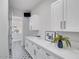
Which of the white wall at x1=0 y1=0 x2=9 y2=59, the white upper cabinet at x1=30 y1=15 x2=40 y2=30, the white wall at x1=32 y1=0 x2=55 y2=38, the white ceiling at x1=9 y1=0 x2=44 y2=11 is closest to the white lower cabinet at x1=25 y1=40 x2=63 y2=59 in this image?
the white wall at x1=0 y1=0 x2=9 y2=59

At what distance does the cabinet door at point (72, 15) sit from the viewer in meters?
1.75

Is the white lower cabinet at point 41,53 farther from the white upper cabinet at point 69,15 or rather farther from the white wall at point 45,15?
the white wall at point 45,15

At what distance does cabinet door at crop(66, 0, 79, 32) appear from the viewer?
5.75 feet

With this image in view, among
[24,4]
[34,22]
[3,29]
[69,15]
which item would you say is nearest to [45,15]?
[34,22]

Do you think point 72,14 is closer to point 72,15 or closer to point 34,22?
point 72,15

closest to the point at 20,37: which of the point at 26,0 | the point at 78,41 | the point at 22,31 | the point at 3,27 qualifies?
the point at 22,31

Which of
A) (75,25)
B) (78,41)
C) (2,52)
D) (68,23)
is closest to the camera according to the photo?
(2,52)

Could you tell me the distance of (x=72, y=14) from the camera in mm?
1879

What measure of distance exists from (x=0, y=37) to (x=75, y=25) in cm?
117

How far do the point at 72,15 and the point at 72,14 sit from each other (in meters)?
0.02

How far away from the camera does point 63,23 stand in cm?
214

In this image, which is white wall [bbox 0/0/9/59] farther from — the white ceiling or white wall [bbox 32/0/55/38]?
the white ceiling

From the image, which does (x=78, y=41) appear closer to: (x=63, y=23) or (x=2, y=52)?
(x=63, y=23)

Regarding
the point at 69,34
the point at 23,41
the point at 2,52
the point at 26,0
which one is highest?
the point at 26,0
